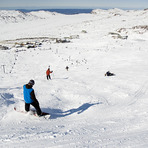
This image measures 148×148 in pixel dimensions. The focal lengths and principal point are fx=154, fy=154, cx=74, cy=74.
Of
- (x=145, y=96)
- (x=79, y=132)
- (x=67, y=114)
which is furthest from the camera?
(x=145, y=96)

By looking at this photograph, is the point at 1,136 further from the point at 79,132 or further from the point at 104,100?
the point at 104,100

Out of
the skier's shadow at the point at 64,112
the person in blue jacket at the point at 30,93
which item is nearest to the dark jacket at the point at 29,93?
the person in blue jacket at the point at 30,93

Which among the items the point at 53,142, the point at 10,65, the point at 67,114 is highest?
the point at 53,142

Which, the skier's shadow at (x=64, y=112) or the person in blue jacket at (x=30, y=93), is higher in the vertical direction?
the person in blue jacket at (x=30, y=93)

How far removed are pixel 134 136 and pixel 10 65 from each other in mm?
18098

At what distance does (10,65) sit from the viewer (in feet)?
63.7

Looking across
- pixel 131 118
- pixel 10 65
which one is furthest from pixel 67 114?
pixel 10 65

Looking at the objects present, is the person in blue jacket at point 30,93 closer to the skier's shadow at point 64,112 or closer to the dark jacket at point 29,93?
the dark jacket at point 29,93

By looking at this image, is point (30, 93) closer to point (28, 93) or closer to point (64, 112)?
point (28, 93)

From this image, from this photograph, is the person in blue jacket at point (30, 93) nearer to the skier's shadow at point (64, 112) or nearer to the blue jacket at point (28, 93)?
the blue jacket at point (28, 93)

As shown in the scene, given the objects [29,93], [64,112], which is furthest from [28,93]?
[64,112]

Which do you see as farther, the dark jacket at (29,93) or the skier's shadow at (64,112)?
the skier's shadow at (64,112)

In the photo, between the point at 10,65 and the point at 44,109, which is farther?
the point at 10,65

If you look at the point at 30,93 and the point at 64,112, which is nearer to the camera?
the point at 30,93
